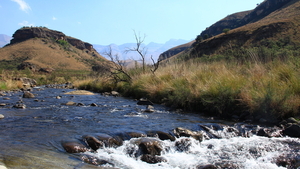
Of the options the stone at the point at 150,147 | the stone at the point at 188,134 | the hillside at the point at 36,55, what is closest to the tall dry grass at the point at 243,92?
the stone at the point at 188,134

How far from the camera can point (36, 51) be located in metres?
72.9

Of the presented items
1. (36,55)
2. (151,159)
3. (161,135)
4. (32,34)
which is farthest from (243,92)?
(32,34)

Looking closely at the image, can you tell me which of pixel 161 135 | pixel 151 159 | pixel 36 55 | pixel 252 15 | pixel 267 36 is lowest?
pixel 151 159

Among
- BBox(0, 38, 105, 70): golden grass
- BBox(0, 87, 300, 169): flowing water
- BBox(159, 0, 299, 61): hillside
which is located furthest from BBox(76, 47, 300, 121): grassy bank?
BBox(0, 38, 105, 70): golden grass

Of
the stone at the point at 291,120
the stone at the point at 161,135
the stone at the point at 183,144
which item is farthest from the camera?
the stone at the point at 291,120

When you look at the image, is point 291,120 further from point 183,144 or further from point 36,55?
point 36,55

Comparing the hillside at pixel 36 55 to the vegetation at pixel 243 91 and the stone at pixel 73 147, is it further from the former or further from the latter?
the stone at pixel 73 147

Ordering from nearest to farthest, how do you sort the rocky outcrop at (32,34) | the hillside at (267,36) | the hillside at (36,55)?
the hillside at (267,36), the hillside at (36,55), the rocky outcrop at (32,34)

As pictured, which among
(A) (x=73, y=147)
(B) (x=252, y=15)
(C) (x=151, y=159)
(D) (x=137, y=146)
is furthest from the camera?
(B) (x=252, y=15)

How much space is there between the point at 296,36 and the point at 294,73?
3366 centimetres

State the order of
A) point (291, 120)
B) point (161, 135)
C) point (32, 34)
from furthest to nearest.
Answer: point (32, 34)
point (291, 120)
point (161, 135)

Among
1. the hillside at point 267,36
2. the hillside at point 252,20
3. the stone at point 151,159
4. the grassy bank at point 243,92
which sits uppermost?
the hillside at point 252,20

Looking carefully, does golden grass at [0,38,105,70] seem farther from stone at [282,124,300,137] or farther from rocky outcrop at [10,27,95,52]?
stone at [282,124,300,137]

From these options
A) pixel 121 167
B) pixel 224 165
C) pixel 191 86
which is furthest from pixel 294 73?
pixel 121 167
